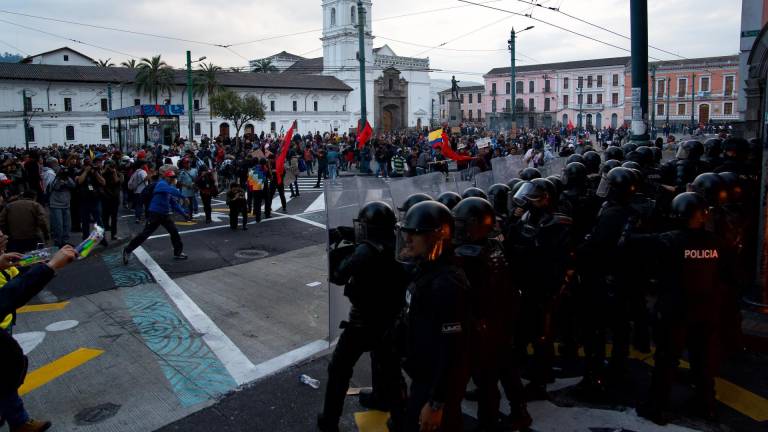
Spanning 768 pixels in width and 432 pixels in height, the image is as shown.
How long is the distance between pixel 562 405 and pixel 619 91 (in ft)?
292

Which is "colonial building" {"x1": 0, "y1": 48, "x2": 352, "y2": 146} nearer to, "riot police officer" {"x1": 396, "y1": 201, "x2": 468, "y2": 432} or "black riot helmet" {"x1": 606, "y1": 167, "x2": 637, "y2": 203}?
"black riot helmet" {"x1": 606, "y1": 167, "x2": 637, "y2": 203}

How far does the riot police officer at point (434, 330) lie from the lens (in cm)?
309

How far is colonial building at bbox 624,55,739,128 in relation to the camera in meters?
72.1

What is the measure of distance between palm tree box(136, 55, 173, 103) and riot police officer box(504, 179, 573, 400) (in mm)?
59867

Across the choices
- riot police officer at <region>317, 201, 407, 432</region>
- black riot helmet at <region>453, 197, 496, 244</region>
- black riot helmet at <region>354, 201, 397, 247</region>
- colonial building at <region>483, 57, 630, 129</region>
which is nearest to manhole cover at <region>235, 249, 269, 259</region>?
riot police officer at <region>317, 201, 407, 432</region>

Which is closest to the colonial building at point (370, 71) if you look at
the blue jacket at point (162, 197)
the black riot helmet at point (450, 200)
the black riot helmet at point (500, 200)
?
the blue jacket at point (162, 197)

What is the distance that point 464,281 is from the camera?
321cm

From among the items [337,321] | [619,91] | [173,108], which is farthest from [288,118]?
[337,321]

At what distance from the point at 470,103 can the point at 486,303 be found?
102 meters

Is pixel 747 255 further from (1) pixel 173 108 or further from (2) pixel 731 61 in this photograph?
(2) pixel 731 61

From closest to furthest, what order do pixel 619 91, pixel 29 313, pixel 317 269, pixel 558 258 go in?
1. pixel 558 258
2. pixel 29 313
3. pixel 317 269
4. pixel 619 91

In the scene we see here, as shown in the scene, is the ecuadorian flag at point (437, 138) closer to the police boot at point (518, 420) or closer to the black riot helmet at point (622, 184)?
the black riot helmet at point (622, 184)

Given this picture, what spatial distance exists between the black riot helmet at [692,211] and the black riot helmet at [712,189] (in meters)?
0.86

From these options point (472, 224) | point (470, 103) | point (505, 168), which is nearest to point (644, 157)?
point (505, 168)
